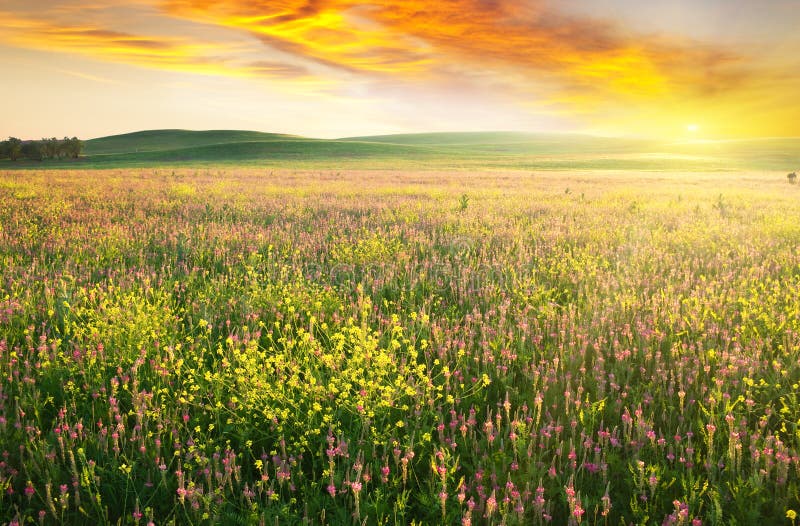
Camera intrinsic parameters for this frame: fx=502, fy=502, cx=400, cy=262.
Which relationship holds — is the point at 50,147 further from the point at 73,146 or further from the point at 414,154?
the point at 414,154

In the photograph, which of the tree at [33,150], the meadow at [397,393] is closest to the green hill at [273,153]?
the tree at [33,150]

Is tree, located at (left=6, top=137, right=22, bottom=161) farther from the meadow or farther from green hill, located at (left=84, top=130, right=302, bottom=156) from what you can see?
the meadow

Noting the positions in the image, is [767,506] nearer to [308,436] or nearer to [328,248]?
[308,436]

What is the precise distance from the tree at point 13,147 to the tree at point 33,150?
1376mm

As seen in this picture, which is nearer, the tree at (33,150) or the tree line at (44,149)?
the tree line at (44,149)

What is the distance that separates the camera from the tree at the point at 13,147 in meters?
75.6

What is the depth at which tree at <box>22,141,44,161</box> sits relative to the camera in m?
78.2

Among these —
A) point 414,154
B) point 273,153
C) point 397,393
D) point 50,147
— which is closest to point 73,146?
point 50,147

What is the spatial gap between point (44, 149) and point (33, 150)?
2.45 meters

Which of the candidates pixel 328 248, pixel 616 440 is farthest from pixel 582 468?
pixel 328 248

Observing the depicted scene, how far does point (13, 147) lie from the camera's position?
248ft

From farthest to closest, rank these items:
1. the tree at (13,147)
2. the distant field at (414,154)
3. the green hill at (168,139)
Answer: the green hill at (168,139) < the tree at (13,147) < the distant field at (414,154)

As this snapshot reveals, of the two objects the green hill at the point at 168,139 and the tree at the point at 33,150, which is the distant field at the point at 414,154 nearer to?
the green hill at the point at 168,139

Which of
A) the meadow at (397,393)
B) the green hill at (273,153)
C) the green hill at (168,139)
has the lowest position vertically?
the meadow at (397,393)
